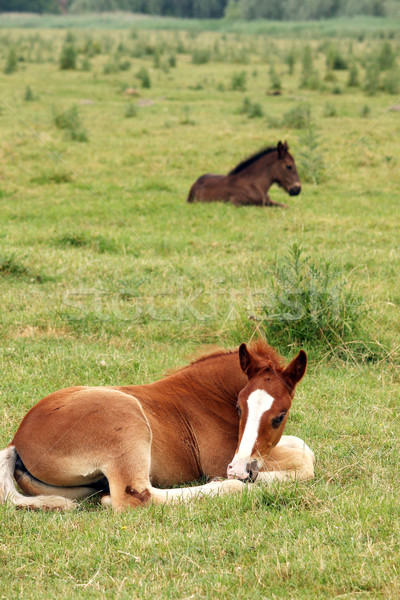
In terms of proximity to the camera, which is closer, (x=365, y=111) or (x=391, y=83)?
(x=365, y=111)

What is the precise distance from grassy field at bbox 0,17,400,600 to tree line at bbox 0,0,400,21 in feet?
279

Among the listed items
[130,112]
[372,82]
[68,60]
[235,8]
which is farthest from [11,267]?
[235,8]

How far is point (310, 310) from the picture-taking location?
7438 millimetres

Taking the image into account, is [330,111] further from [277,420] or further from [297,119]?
[277,420]

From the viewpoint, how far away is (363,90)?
Result: 1149 inches

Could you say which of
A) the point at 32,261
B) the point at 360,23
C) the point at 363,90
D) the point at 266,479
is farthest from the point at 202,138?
the point at 360,23

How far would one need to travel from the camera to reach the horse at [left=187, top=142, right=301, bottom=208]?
1431 centimetres

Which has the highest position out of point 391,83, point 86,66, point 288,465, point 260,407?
point 260,407

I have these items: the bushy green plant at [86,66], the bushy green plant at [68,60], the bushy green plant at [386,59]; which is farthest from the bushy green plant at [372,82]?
the bushy green plant at [68,60]

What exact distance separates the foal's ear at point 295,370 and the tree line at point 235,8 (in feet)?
328

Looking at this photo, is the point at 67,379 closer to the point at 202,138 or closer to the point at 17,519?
the point at 17,519

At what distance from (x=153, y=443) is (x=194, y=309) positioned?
12.3ft

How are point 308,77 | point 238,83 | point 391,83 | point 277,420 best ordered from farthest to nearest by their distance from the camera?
point 308,77 → point 238,83 → point 391,83 → point 277,420

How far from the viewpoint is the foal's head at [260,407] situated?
4.34 meters
